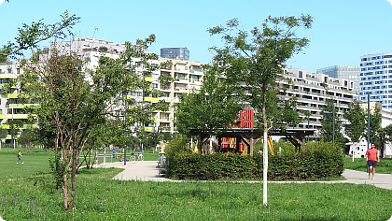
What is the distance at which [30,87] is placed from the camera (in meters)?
14.3

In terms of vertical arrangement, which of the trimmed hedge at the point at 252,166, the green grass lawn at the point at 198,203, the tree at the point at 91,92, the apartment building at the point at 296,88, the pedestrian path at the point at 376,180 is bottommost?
the pedestrian path at the point at 376,180

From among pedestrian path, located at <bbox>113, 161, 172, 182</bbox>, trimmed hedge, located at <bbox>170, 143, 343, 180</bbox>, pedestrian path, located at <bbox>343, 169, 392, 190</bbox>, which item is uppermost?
trimmed hedge, located at <bbox>170, 143, 343, 180</bbox>

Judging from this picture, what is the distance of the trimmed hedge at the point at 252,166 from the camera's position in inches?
873

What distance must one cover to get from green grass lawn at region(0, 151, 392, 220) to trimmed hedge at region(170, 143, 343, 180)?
148 inches

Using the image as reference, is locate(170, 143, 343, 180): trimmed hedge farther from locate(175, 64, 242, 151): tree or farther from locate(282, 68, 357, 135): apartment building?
locate(282, 68, 357, 135): apartment building

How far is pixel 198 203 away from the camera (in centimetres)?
1336

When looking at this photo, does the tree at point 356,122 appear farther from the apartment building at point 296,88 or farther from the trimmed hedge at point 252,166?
the trimmed hedge at point 252,166

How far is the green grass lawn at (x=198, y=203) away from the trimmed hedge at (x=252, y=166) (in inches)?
148

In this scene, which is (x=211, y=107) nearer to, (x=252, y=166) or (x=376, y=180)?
(x=252, y=166)

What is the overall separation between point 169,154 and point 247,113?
631cm

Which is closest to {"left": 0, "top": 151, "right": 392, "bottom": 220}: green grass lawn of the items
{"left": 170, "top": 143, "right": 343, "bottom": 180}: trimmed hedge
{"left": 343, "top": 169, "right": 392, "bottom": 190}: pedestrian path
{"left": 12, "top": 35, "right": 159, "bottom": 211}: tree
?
{"left": 12, "top": 35, "right": 159, "bottom": 211}: tree

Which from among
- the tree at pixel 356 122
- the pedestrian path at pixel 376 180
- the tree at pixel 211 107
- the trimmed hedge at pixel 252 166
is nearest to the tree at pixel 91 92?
the trimmed hedge at pixel 252 166

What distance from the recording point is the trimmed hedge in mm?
22172

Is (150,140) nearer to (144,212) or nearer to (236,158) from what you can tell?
(236,158)
